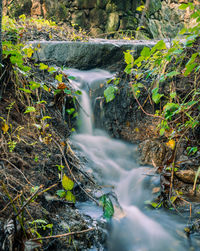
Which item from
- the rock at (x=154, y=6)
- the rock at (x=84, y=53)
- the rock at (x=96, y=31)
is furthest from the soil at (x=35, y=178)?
the rock at (x=154, y=6)

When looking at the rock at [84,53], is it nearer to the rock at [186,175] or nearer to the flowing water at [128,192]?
the flowing water at [128,192]

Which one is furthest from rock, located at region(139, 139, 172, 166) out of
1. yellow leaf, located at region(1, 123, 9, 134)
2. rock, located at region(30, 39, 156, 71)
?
rock, located at region(30, 39, 156, 71)

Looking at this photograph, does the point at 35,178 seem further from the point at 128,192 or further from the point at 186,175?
the point at 186,175

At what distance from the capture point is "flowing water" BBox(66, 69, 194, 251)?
159cm

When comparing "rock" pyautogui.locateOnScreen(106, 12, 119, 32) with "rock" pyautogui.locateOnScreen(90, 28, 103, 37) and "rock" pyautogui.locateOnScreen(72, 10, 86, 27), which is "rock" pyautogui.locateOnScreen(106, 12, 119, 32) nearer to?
"rock" pyautogui.locateOnScreen(90, 28, 103, 37)

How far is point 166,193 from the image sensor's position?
6.34 ft

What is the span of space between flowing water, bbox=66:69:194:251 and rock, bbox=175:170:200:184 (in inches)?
9.9

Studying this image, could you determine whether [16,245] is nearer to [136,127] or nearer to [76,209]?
[76,209]

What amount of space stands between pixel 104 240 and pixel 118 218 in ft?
0.93

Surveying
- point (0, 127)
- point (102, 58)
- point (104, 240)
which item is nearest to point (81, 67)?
point (102, 58)

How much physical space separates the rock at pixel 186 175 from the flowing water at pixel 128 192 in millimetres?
253

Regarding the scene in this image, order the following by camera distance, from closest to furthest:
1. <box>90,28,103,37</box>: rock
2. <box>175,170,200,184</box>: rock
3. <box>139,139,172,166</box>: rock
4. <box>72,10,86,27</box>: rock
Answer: <box>175,170,200,184</box>: rock < <box>139,139,172,166</box>: rock < <box>72,10,86,27</box>: rock < <box>90,28,103,37</box>: rock

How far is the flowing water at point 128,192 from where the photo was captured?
1589 millimetres

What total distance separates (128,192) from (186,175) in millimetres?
602
